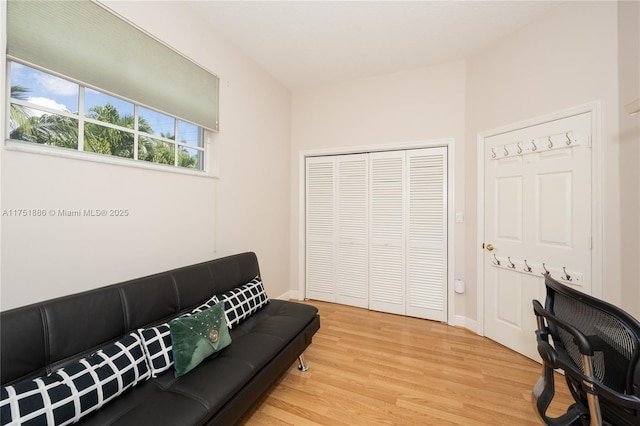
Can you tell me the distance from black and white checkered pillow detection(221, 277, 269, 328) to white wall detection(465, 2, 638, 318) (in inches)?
90.9

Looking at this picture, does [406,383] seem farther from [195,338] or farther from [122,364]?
[122,364]

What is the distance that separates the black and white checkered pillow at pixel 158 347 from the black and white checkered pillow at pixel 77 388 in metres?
0.03

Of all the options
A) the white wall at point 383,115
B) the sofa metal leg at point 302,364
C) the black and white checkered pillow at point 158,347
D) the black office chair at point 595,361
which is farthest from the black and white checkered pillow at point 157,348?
the white wall at point 383,115

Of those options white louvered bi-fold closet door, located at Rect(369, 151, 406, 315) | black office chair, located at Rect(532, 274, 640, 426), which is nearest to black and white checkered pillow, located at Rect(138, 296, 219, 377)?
black office chair, located at Rect(532, 274, 640, 426)

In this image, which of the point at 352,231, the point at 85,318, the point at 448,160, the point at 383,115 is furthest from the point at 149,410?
the point at 383,115

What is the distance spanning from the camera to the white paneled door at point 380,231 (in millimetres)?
2998

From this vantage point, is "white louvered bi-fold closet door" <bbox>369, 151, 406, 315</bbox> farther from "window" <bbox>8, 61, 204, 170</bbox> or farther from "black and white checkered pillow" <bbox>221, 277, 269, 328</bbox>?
"window" <bbox>8, 61, 204, 170</bbox>

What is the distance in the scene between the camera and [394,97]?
3.16 meters

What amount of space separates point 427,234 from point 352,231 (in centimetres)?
95

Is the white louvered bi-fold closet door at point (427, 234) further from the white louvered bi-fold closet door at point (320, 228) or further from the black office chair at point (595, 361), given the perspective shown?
the black office chair at point (595, 361)

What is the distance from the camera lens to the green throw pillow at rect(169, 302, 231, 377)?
1341 millimetres

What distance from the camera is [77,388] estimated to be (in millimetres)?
990

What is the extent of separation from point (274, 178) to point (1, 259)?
95.0 inches

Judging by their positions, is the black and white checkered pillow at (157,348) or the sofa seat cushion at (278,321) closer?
the black and white checkered pillow at (157,348)
